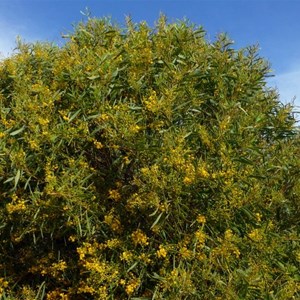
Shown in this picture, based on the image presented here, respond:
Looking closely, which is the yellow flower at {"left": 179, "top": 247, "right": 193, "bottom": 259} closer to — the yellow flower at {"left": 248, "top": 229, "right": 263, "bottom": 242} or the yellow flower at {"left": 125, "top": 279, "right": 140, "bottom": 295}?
the yellow flower at {"left": 125, "top": 279, "right": 140, "bottom": 295}

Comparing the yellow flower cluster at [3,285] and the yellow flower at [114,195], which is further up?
the yellow flower at [114,195]

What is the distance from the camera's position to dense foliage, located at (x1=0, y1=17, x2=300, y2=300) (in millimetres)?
4508

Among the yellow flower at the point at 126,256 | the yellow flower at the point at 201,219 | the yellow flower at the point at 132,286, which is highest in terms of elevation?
the yellow flower at the point at 201,219

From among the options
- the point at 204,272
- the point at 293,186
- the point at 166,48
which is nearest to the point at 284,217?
the point at 293,186

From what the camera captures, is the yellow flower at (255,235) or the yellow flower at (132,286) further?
the yellow flower at (255,235)

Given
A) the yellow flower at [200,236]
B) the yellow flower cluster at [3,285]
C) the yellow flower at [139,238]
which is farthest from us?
the yellow flower cluster at [3,285]

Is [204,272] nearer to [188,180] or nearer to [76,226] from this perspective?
[188,180]

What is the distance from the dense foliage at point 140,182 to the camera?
14.8 feet

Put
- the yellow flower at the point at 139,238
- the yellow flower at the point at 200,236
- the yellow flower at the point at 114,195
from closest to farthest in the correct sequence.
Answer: the yellow flower at the point at 200,236 < the yellow flower at the point at 139,238 < the yellow flower at the point at 114,195

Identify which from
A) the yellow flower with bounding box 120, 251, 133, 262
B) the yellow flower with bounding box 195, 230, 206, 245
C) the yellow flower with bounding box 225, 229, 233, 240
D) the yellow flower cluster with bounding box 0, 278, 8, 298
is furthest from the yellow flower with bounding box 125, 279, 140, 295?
the yellow flower cluster with bounding box 0, 278, 8, 298

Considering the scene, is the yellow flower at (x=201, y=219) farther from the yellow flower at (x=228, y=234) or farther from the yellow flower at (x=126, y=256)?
the yellow flower at (x=126, y=256)

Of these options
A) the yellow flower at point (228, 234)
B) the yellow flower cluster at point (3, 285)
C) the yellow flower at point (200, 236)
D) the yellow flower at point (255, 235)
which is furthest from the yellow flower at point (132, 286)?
the yellow flower cluster at point (3, 285)

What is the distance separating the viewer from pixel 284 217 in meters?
5.70

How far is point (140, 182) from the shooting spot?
4438 mm
